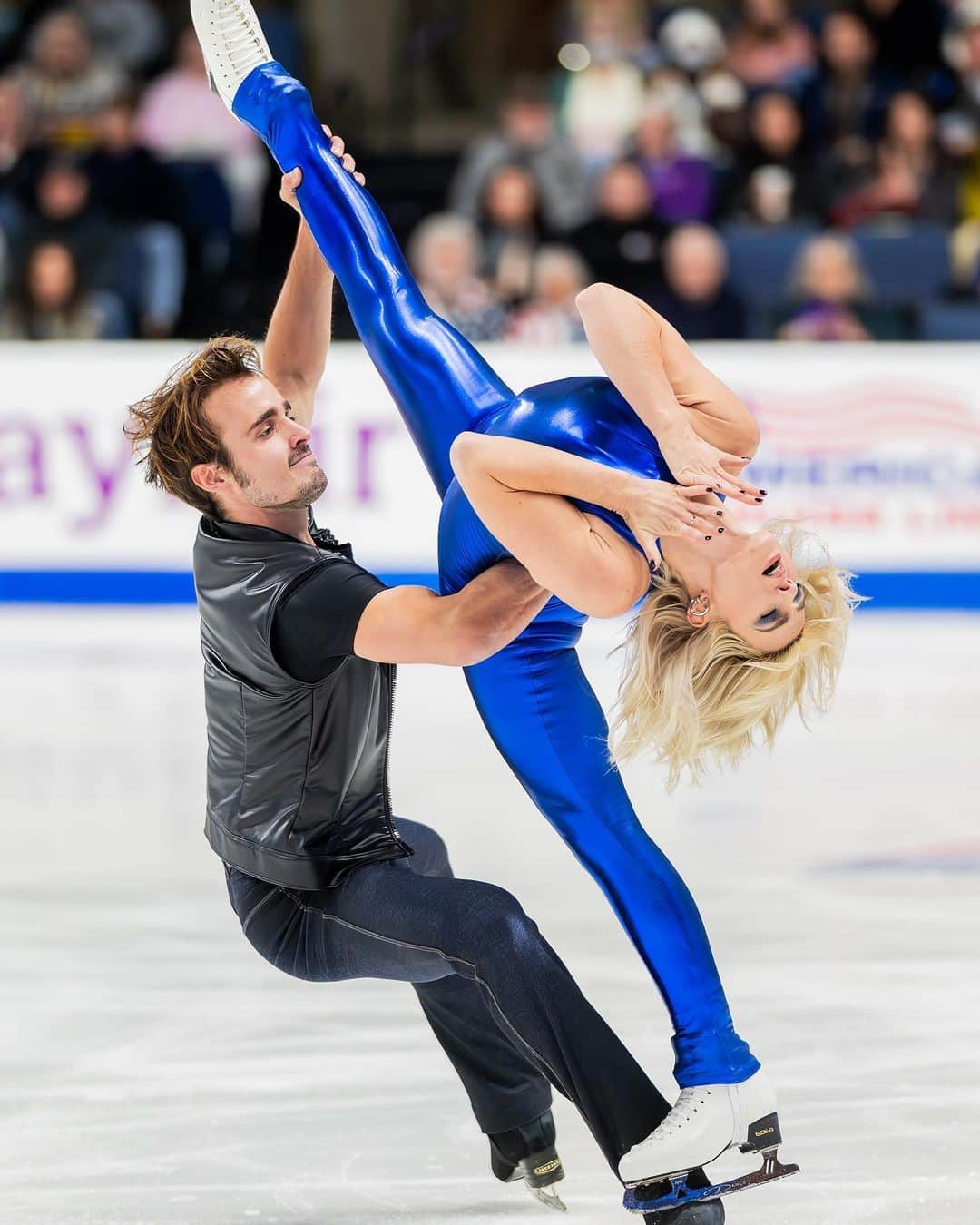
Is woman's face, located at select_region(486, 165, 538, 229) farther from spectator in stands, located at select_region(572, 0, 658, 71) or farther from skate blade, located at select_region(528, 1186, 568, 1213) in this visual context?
skate blade, located at select_region(528, 1186, 568, 1213)

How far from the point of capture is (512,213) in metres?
8.45

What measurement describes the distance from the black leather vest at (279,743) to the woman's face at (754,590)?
1.82ft

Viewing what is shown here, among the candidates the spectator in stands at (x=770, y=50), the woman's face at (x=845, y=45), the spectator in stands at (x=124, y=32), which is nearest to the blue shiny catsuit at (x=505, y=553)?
the woman's face at (x=845, y=45)

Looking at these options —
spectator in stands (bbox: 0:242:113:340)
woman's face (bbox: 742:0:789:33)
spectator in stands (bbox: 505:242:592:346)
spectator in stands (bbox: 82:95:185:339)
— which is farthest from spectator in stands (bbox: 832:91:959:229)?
spectator in stands (bbox: 0:242:113:340)

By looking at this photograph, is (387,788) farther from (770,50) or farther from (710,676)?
(770,50)

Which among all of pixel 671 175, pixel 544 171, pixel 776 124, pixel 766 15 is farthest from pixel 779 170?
pixel 544 171

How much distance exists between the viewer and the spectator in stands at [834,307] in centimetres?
780

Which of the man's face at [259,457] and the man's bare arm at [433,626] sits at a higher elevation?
the man's face at [259,457]

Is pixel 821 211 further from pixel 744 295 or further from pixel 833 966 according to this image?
pixel 833 966

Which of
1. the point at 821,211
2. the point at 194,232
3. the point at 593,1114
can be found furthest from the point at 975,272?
the point at 593,1114

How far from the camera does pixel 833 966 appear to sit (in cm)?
365

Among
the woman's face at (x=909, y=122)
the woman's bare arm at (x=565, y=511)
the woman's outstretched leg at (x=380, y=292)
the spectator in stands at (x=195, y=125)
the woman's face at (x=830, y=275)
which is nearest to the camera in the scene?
the woman's bare arm at (x=565, y=511)

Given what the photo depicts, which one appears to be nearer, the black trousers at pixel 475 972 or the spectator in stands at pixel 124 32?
the black trousers at pixel 475 972

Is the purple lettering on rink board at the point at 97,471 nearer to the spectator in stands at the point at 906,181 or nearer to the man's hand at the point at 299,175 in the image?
the spectator in stands at the point at 906,181
